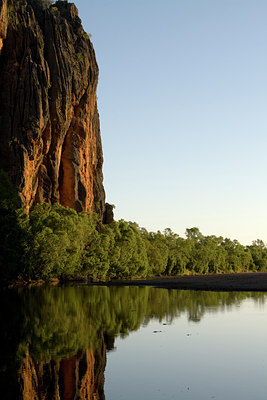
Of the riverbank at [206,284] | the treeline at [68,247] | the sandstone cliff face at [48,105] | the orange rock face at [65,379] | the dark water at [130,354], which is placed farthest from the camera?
the sandstone cliff face at [48,105]

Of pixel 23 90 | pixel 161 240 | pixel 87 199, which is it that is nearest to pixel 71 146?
pixel 87 199

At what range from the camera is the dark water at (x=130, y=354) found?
13570 millimetres

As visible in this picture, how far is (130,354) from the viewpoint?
1898 cm

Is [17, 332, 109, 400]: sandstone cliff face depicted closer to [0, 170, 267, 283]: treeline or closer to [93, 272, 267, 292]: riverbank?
[0, 170, 267, 283]: treeline

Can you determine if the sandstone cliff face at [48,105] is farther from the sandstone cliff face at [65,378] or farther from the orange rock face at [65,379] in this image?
the orange rock face at [65,379]

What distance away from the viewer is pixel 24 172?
7531cm

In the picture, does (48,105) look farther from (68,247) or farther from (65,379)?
(65,379)

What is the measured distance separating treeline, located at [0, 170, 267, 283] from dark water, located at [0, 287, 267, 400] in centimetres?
1562

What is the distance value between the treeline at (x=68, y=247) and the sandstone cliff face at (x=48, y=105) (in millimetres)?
7079

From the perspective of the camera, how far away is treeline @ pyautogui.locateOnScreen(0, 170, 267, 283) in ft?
161

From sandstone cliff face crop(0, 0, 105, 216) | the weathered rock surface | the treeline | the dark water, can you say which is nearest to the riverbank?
the treeline

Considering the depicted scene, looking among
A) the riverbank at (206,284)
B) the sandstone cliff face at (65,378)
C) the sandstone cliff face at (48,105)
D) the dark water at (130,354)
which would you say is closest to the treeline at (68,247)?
the riverbank at (206,284)

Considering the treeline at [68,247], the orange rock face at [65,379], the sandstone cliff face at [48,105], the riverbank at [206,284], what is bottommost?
the orange rock face at [65,379]

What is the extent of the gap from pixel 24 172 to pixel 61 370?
205 ft
